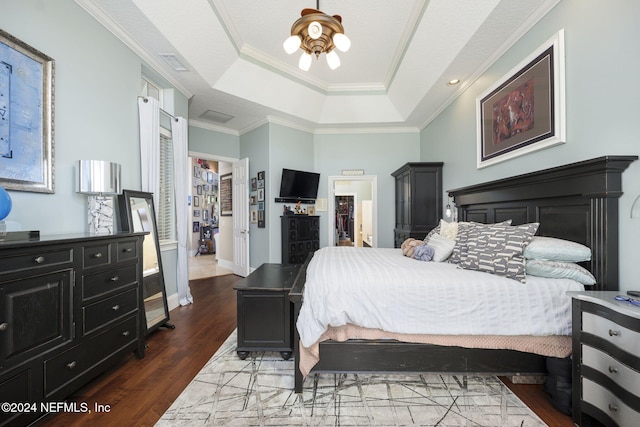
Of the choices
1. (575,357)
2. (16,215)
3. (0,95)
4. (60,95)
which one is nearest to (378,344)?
(575,357)

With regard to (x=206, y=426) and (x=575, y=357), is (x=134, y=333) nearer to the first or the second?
(x=206, y=426)

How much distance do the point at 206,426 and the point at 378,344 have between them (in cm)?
114

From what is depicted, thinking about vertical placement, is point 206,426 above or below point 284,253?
below

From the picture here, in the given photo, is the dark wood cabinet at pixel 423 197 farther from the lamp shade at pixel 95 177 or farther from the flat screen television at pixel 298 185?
the lamp shade at pixel 95 177

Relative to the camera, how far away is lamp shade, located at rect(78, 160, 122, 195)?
77.8 inches

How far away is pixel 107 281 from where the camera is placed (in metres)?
1.83

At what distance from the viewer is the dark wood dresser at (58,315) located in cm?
127

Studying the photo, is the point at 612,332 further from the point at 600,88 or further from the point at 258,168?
the point at 258,168

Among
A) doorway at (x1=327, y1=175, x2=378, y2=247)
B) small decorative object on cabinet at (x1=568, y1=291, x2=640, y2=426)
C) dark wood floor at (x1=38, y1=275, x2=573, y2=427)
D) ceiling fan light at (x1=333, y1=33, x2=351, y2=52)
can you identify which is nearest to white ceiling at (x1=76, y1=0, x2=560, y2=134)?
ceiling fan light at (x1=333, y1=33, x2=351, y2=52)

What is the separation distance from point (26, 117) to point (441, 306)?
303cm

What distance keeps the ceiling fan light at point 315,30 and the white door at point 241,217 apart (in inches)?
131

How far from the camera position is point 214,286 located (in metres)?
4.41

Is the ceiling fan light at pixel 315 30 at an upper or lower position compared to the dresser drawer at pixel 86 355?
upper

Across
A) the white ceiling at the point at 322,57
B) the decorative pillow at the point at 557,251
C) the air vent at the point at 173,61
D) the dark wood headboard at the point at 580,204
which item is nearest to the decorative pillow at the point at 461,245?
the dark wood headboard at the point at 580,204
